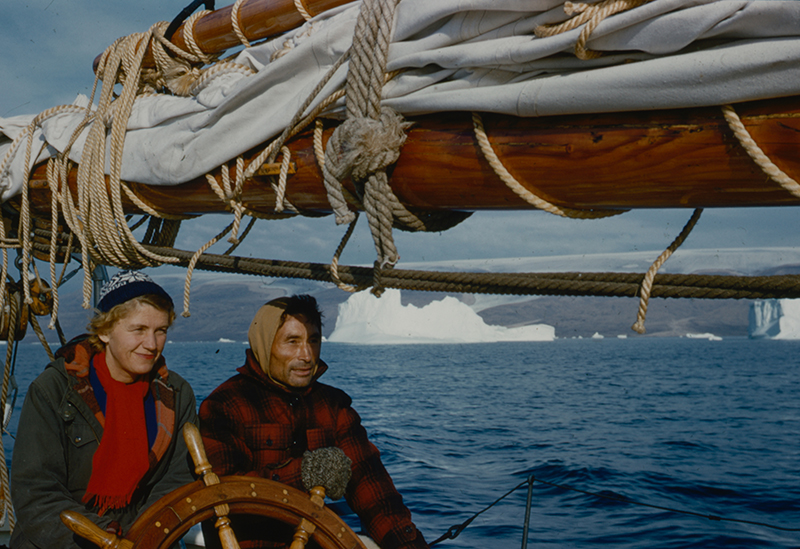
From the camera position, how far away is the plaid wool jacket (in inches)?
76.8

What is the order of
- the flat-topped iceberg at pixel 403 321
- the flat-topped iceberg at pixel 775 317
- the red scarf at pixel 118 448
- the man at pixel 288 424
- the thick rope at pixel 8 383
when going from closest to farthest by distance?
the red scarf at pixel 118 448 → the man at pixel 288 424 → the thick rope at pixel 8 383 → the flat-topped iceberg at pixel 775 317 → the flat-topped iceberg at pixel 403 321

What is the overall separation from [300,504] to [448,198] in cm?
86

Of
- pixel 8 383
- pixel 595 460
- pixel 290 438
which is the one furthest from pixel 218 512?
pixel 595 460

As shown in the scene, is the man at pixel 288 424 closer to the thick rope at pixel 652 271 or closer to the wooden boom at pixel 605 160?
the wooden boom at pixel 605 160

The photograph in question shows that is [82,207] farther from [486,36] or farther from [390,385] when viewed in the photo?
[390,385]

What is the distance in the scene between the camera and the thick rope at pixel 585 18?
3.85ft

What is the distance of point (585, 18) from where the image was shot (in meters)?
1.22

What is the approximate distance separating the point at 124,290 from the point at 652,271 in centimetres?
151

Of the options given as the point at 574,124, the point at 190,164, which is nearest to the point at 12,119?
the point at 190,164

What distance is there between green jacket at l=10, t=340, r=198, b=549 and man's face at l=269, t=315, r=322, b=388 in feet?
1.04

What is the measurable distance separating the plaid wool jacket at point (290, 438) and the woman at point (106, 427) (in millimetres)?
168

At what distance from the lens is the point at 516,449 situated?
47.1ft

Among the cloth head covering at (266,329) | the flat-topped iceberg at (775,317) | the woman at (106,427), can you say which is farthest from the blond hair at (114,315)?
the flat-topped iceberg at (775,317)

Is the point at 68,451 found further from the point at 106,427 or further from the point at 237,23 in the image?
the point at 237,23
